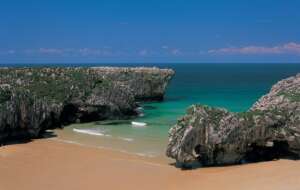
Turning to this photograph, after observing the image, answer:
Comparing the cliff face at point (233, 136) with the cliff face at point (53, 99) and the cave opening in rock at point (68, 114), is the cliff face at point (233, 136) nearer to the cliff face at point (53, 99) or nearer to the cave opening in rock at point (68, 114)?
the cliff face at point (53, 99)

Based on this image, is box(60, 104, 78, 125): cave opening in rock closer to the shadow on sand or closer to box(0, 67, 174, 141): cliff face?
box(0, 67, 174, 141): cliff face

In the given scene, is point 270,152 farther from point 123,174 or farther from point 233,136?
point 123,174

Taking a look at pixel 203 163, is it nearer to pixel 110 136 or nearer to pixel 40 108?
pixel 110 136

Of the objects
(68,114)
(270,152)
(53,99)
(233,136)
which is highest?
(53,99)

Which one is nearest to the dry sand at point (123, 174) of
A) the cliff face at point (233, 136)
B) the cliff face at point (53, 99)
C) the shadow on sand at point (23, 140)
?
the cliff face at point (233, 136)

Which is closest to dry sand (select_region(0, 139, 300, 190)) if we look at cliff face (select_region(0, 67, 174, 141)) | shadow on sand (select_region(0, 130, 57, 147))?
shadow on sand (select_region(0, 130, 57, 147))

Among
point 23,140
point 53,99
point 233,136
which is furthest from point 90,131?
point 233,136

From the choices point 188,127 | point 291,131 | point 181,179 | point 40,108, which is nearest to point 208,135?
point 188,127
